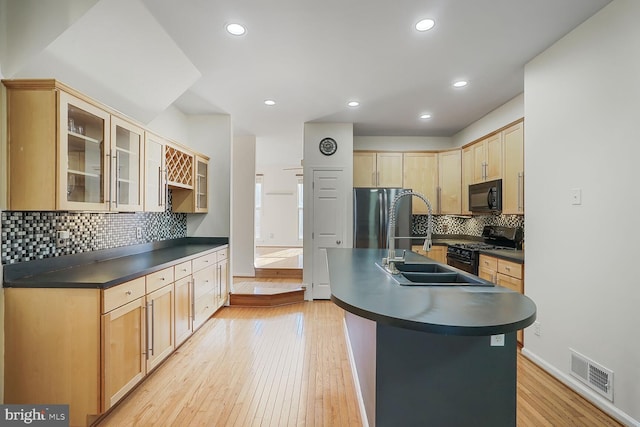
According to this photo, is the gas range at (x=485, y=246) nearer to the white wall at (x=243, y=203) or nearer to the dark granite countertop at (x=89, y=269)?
the dark granite countertop at (x=89, y=269)

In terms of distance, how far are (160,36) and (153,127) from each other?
4.18ft

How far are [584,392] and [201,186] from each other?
14.0 feet

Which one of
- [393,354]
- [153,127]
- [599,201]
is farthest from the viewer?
[153,127]

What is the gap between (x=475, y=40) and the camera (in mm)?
2365

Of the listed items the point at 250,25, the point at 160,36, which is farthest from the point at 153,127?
the point at 250,25

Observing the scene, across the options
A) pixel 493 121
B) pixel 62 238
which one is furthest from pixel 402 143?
pixel 62 238

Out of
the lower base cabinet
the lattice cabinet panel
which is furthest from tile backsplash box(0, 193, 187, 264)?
the lattice cabinet panel

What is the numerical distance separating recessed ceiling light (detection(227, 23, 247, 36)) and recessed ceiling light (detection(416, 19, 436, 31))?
1.31 m

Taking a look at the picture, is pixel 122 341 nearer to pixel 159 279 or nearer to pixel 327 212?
pixel 159 279

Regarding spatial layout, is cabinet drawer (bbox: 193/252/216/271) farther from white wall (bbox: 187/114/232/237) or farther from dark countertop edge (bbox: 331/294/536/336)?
dark countertop edge (bbox: 331/294/536/336)

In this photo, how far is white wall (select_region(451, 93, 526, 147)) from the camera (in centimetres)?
350

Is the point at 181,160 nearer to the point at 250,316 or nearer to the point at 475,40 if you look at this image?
the point at 250,316

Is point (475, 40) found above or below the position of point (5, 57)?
above

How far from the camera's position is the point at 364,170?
4820 millimetres
